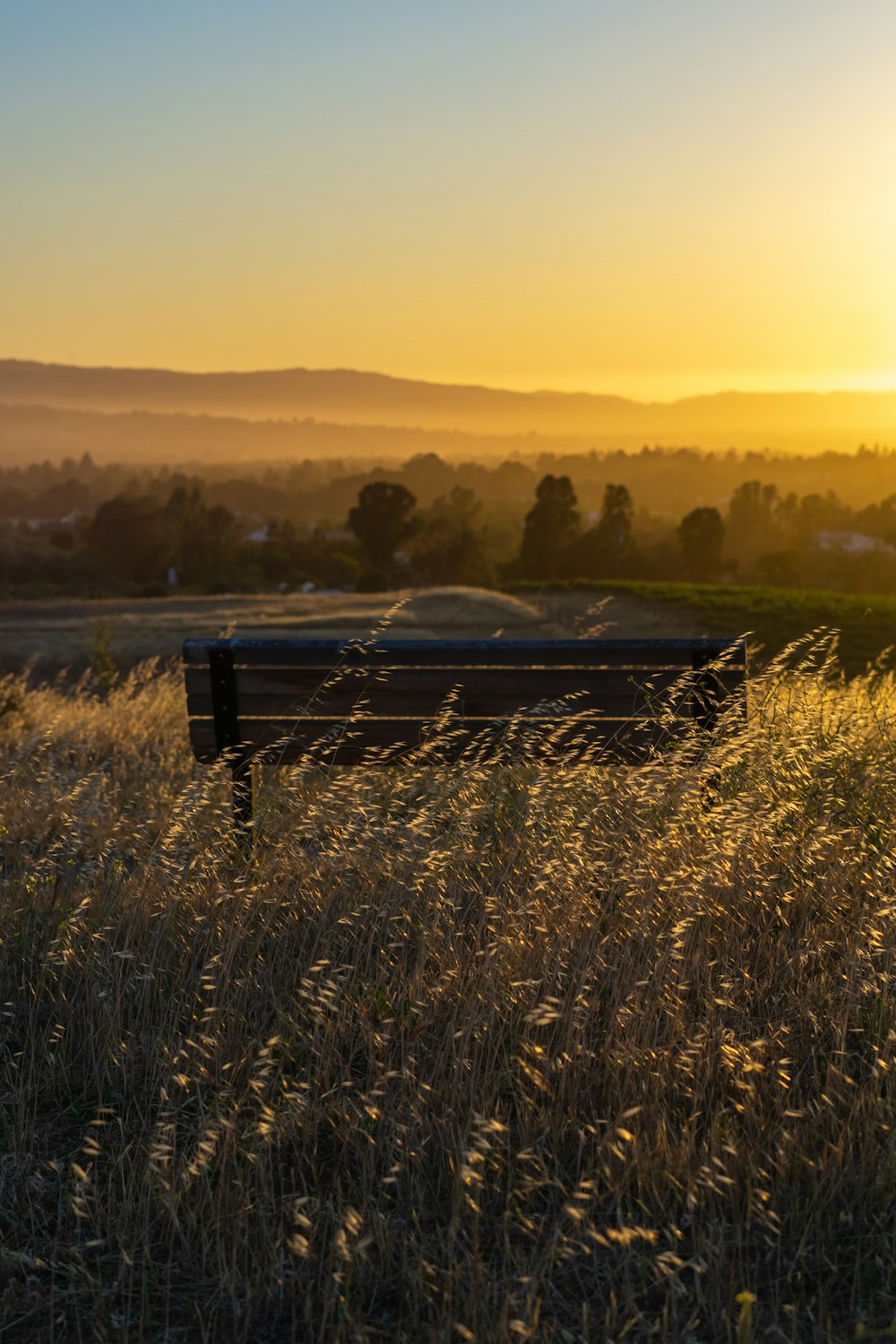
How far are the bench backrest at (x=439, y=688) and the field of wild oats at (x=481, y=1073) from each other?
0.53m

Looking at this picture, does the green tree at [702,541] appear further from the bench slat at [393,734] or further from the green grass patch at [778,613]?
the bench slat at [393,734]

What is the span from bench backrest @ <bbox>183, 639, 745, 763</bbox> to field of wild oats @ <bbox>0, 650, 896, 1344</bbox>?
0.53 meters

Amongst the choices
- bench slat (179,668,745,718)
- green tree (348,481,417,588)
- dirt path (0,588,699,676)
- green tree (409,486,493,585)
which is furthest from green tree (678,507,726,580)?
bench slat (179,668,745,718)

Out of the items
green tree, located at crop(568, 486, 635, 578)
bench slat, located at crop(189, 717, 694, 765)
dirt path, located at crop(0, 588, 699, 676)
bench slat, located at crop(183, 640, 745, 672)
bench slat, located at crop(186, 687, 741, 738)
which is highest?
green tree, located at crop(568, 486, 635, 578)

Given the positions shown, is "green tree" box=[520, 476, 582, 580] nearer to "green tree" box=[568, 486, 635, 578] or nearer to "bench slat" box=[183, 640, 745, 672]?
"green tree" box=[568, 486, 635, 578]

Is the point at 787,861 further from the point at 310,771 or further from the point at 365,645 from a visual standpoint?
the point at 310,771

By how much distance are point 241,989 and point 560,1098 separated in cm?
121

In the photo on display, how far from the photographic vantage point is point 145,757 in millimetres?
8641

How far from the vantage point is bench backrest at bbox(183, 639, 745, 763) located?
5.58m

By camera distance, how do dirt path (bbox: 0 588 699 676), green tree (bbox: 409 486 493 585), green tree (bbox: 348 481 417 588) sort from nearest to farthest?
dirt path (bbox: 0 588 699 676) → green tree (bbox: 409 486 493 585) → green tree (bbox: 348 481 417 588)

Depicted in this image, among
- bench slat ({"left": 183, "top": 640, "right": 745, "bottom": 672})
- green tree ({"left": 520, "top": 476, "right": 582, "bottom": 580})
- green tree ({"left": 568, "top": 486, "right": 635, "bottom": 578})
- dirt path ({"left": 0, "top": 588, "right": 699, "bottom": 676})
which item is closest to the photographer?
bench slat ({"left": 183, "top": 640, "right": 745, "bottom": 672})

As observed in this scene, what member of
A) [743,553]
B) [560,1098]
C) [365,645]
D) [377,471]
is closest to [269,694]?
[365,645]

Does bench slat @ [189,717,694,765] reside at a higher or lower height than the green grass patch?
higher

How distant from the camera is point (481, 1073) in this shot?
3.29 meters
